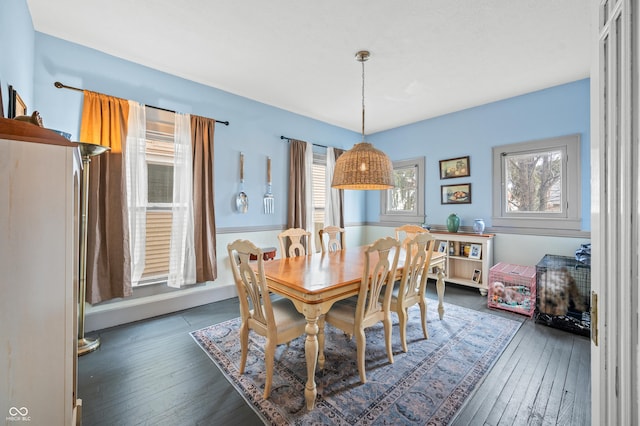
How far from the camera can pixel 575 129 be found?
3.25 m

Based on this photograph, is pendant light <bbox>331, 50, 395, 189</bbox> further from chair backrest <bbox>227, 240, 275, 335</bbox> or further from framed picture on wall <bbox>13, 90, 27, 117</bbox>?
framed picture on wall <bbox>13, 90, 27, 117</bbox>

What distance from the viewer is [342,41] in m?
2.47

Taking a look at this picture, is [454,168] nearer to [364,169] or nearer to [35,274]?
[364,169]

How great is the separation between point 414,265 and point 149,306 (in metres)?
2.80

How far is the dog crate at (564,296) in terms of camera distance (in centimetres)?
268

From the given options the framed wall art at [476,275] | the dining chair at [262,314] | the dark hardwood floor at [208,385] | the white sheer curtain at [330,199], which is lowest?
the dark hardwood floor at [208,385]

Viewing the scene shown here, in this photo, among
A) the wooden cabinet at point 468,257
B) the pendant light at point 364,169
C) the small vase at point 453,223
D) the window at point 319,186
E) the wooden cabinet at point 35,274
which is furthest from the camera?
the window at point 319,186

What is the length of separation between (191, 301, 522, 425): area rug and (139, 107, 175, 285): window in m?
0.92

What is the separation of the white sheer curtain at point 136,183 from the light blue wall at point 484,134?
13.1ft

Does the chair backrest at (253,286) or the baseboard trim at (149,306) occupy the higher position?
the chair backrest at (253,286)

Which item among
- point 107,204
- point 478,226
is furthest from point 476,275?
point 107,204

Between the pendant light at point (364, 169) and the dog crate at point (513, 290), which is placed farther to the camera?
the dog crate at point (513, 290)

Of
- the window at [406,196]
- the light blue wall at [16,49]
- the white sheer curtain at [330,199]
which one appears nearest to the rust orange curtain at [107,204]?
the light blue wall at [16,49]

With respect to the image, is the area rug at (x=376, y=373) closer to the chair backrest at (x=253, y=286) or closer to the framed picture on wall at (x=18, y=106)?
the chair backrest at (x=253, y=286)
